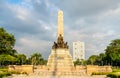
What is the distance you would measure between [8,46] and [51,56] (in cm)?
1974

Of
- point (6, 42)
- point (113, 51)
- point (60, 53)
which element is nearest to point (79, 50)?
point (113, 51)

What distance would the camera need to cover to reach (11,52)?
77500 mm

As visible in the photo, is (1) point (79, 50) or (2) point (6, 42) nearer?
(2) point (6, 42)

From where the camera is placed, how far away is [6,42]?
242 feet

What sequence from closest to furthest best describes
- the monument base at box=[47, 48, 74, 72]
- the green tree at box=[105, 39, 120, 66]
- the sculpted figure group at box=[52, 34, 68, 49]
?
the monument base at box=[47, 48, 74, 72]
the sculpted figure group at box=[52, 34, 68, 49]
the green tree at box=[105, 39, 120, 66]

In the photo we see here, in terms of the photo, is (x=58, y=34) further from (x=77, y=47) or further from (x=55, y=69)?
(x=77, y=47)

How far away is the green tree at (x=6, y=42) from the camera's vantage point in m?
73.7

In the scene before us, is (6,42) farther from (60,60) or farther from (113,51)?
(113,51)

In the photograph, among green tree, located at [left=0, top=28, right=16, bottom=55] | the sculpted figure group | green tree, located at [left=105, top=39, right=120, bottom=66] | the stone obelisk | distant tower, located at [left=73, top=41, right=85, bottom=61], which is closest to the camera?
the stone obelisk

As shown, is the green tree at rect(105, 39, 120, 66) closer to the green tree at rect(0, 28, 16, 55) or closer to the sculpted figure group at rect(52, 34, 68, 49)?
the green tree at rect(0, 28, 16, 55)

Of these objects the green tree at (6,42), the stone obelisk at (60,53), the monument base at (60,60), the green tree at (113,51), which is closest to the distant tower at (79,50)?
the green tree at (113,51)

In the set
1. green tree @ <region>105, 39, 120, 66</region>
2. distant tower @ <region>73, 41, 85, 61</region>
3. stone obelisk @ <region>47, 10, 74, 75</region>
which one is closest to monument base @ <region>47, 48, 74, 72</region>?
stone obelisk @ <region>47, 10, 74, 75</region>

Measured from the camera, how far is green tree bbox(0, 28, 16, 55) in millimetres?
73688

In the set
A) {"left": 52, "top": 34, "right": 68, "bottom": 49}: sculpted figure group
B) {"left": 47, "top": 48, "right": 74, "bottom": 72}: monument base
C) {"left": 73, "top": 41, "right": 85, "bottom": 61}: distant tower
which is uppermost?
{"left": 73, "top": 41, "right": 85, "bottom": 61}: distant tower
